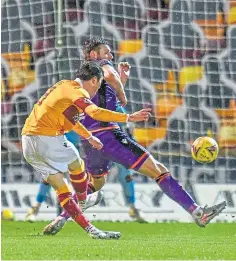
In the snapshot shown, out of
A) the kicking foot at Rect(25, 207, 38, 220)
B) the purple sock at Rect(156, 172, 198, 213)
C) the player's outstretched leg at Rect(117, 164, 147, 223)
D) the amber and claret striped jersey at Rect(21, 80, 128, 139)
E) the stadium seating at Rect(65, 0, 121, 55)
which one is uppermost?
the stadium seating at Rect(65, 0, 121, 55)

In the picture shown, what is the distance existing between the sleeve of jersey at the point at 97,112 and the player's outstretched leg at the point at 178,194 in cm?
69

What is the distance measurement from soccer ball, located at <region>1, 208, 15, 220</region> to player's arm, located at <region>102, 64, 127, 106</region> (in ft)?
8.53

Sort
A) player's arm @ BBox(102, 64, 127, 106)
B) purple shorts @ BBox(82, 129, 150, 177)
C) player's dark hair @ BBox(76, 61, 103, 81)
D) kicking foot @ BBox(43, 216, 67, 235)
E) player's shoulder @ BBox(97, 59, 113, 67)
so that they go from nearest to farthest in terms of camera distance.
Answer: player's dark hair @ BBox(76, 61, 103, 81) → purple shorts @ BBox(82, 129, 150, 177) → kicking foot @ BBox(43, 216, 67, 235) → player's arm @ BBox(102, 64, 127, 106) → player's shoulder @ BBox(97, 59, 113, 67)

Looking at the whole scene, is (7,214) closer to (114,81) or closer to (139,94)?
(139,94)

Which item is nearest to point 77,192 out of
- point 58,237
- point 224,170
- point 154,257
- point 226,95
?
point 58,237

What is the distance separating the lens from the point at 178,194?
6832 mm

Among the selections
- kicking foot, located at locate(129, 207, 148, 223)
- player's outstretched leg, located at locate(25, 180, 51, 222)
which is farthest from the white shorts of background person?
kicking foot, located at locate(129, 207, 148, 223)

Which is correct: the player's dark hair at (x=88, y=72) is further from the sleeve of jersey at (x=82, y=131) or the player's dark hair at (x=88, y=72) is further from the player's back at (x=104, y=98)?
the player's back at (x=104, y=98)

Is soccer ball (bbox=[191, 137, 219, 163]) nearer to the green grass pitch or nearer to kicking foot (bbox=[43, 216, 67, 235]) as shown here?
the green grass pitch

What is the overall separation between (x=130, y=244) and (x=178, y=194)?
0.92 meters

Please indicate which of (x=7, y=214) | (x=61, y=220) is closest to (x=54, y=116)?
(x=61, y=220)

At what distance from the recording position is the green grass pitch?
5.15m

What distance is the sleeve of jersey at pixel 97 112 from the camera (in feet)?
20.0

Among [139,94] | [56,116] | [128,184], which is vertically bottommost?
[128,184]
